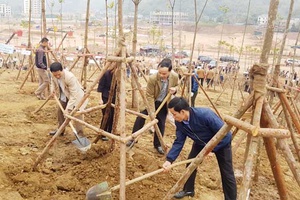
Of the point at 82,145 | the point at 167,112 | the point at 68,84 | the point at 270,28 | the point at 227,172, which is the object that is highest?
the point at 270,28

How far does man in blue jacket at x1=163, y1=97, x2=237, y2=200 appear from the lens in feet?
10.5

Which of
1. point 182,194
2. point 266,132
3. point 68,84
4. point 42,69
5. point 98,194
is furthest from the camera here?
point 42,69

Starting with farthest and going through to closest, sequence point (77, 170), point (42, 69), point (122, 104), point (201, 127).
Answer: point (42, 69) < point (77, 170) < point (201, 127) < point (122, 104)

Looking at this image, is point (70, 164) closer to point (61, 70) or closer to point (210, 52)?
point (61, 70)

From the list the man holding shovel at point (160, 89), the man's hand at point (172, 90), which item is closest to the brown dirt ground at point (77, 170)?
the man holding shovel at point (160, 89)

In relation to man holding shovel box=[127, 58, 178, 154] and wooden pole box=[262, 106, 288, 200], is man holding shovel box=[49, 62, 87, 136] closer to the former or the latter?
man holding shovel box=[127, 58, 178, 154]

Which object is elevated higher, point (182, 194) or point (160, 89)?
point (160, 89)

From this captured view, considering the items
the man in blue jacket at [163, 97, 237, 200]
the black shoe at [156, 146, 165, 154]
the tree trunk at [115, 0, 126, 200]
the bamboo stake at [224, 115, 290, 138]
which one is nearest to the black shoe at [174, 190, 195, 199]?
the man in blue jacket at [163, 97, 237, 200]

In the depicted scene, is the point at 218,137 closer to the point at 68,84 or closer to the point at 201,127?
the point at 201,127

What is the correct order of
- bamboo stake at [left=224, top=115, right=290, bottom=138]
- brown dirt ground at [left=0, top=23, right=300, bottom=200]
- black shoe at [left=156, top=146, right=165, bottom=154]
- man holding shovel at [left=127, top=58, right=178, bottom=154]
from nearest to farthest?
1. bamboo stake at [left=224, top=115, right=290, bottom=138]
2. brown dirt ground at [left=0, top=23, right=300, bottom=200]
3. man holding shovel at [left=127, top=58, right=178, bottom=154]
4. black shoe at [left=156, top=146, right=165, bottom=154]

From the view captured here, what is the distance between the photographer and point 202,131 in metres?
3.38

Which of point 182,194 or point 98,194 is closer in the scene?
point 98,194

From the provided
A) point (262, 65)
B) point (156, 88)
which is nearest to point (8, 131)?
point (156, 88)

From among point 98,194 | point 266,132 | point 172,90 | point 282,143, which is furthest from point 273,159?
point 172,90
